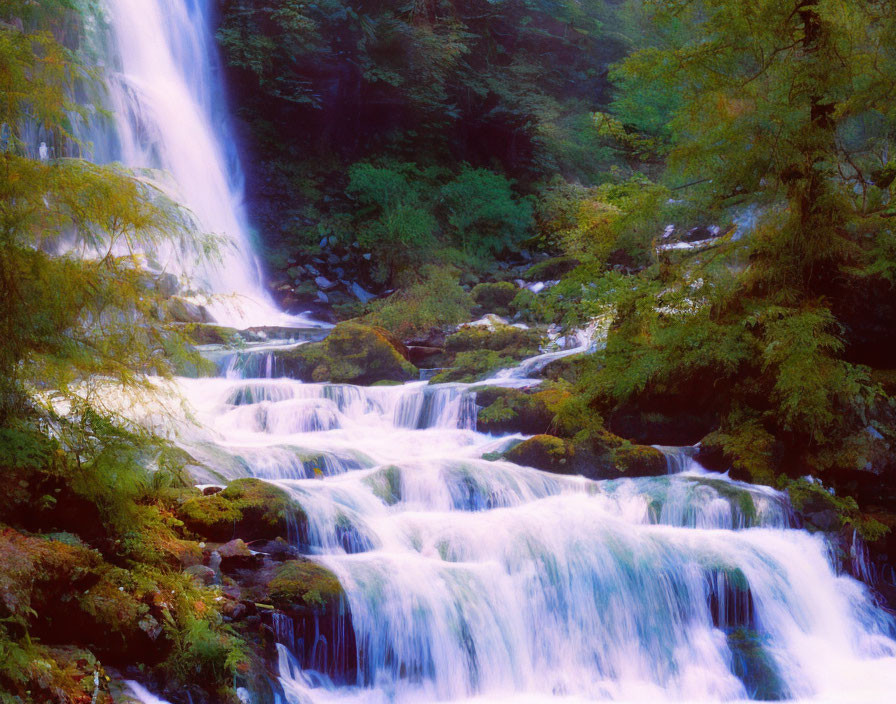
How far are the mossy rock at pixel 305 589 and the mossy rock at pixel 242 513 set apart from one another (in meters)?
0.54

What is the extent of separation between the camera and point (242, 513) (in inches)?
234

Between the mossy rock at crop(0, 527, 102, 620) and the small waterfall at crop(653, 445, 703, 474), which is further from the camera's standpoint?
the small waterfall at crop(653, 445, 703, 474)

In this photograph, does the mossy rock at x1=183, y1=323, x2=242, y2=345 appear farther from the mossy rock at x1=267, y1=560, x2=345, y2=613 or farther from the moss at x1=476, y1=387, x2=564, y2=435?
the mossy rock at x1=267, y1=560, x2=345, y2=613

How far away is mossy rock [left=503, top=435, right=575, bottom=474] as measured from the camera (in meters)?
8.51

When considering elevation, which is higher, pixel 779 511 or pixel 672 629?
pixel 779 511

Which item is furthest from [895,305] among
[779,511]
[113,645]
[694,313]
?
[113,645]

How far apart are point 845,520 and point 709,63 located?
5205 millimetres

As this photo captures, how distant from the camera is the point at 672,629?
616 cm

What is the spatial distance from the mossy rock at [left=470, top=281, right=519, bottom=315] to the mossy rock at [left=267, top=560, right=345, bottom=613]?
39.1ft

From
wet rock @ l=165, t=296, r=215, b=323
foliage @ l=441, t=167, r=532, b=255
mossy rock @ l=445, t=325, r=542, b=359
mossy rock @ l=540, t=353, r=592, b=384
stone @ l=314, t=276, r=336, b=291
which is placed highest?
foliage @ l=441, t=167, r=532, b=255

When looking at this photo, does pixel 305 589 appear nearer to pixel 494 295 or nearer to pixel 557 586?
pixel 557 586

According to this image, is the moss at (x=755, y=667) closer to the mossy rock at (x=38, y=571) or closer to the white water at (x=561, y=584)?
the white water at (x=561, y=584)

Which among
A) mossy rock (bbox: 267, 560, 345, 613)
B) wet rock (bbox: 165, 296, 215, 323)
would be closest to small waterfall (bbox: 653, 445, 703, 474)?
mossy rock (bbox: 267, 560, 345, 613)

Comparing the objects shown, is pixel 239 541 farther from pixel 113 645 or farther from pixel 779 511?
pixel 779 511
